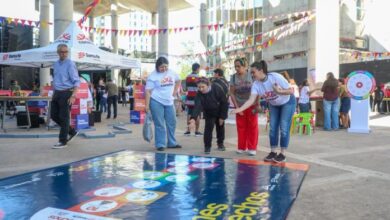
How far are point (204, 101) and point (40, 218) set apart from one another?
156 inches

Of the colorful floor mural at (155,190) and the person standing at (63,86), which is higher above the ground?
the person standing at (63,86)

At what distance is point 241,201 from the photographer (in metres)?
3.59

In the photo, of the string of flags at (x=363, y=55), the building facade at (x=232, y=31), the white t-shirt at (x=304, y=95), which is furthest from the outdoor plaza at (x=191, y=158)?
the building facade at (x=232, y=31)

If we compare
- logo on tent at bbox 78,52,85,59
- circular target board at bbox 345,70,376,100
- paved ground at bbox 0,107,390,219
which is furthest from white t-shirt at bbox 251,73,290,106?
logo on tent at bbox 78,52,85,59

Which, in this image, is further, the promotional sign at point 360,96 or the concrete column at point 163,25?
the concrete column at point 163,25

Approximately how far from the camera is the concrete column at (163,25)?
24859mm

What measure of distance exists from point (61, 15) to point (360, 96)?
10326 millimetres

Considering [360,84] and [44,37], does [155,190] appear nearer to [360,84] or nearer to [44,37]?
[360,84]

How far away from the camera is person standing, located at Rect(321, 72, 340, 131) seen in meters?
11.1

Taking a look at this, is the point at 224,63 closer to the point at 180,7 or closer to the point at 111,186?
the point at 180,7

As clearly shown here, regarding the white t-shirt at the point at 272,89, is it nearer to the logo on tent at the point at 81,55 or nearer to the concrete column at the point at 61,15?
the logo on tent at the point at 81,55

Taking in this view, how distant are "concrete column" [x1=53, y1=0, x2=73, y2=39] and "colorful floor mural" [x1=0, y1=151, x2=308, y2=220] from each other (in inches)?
378

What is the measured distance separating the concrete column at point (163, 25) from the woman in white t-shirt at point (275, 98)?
1951 cm

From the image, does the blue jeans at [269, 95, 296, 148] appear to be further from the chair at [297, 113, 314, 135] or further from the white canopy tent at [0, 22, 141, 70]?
the white canopy tent at [0, 22, 141, 70]
